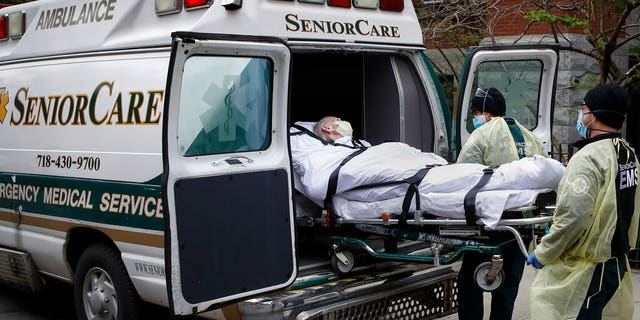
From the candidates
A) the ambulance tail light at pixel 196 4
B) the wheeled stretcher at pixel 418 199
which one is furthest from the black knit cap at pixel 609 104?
the ambulance tail light at pixel 196 4

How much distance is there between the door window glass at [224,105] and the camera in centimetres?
504

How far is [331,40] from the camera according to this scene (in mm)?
6133

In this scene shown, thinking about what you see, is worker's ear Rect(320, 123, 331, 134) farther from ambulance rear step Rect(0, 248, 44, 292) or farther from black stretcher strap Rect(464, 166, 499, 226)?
ambulance rear step Rect(0, 248, 44, 292)

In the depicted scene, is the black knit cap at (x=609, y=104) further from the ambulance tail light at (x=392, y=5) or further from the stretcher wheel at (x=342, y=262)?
the ambulance tail light at (x=392, y=5)

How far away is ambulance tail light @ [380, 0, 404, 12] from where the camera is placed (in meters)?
6.66

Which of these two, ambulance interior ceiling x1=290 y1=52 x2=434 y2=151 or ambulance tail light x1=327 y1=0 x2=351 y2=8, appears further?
ambulance interior ceiling x1=290 y1=52 x2=434 y2=151

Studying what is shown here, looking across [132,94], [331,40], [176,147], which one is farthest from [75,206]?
[331,40]

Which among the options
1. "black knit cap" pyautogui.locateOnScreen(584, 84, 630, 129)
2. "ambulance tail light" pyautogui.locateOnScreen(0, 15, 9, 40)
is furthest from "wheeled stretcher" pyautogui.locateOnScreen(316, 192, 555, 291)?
"ambulance tail light" pyautogui.locateOnScreen(0, 15, 9, 40)

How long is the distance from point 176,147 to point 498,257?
199cm

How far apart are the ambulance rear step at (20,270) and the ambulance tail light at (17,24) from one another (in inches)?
70.4

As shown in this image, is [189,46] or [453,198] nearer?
[189,46]

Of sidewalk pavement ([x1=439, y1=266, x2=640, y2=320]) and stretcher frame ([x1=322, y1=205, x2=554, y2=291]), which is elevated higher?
stretcher frame ([x1=322, y1=205, x2=554, y2=291])

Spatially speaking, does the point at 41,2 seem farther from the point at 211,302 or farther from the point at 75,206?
the point at 211,302

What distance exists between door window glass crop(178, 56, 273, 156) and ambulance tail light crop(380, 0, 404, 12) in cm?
164
